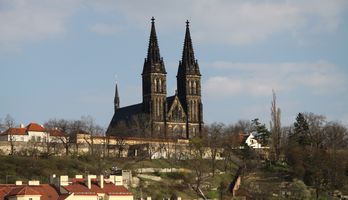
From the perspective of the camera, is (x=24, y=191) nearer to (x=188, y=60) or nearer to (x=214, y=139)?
(x=214, y=139)

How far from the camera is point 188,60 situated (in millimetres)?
148000

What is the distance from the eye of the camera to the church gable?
144 meters

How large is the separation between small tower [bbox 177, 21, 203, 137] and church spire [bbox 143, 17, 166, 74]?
4.62 m

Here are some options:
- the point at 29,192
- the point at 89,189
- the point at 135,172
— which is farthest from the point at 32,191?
the point at 135,172

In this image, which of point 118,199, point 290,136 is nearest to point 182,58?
point 290,136

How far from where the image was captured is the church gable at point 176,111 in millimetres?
144125

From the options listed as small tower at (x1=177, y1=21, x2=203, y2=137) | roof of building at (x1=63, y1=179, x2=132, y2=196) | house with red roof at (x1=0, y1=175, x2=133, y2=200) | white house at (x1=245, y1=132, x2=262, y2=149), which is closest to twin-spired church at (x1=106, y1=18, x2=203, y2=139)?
small tower at (x1=177, y1=21, x2=203, y2=137)

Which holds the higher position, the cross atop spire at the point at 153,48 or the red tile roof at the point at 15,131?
the cross atop spire at the point at 153,48

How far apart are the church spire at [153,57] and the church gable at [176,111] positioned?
16.9ft

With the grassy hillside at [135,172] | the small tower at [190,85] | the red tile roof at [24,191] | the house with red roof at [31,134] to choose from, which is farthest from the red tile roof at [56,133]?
the red tile roof at [24,191]

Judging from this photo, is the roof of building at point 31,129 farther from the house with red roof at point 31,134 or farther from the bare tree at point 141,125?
the bare tree at point 141,125

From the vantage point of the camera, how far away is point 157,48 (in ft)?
474

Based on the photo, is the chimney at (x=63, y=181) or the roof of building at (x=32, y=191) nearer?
the roof of building at (x=32, y=191)

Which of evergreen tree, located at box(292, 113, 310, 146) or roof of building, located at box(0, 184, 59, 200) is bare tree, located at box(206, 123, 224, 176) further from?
roof of building, located at box(0, 184, 59, 200)
